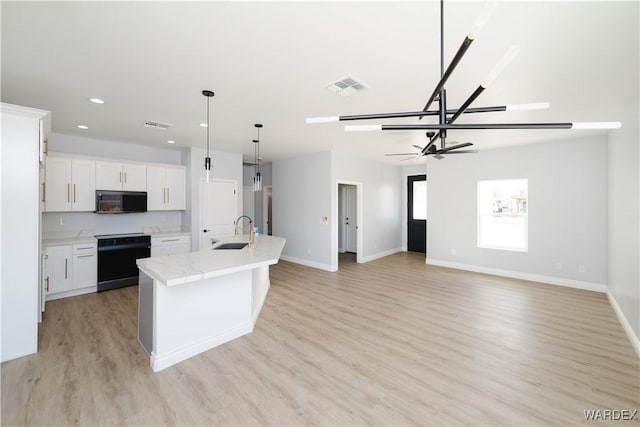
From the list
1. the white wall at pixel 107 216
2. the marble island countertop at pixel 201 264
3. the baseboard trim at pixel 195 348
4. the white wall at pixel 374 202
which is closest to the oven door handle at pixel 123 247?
the white wall at pixel 107 216

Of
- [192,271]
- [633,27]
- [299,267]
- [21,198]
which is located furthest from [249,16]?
[299,267]

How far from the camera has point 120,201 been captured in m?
4.85

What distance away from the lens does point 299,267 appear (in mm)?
6293

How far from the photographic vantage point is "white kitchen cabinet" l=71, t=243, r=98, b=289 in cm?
425

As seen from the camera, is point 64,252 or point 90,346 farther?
point 64,252

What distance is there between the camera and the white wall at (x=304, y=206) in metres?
6.03

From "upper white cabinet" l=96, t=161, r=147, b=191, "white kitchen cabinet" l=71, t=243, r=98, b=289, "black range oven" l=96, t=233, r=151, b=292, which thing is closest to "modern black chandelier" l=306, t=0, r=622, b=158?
"black range oven" l=96, t=233, r=151, b=292

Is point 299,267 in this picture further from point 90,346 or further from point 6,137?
point 6,137

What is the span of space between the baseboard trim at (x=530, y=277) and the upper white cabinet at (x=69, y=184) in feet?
23.4

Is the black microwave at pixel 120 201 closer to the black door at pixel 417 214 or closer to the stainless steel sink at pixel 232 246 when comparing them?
the stainless steel sink at pixel 232 246

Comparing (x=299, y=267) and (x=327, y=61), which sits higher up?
(x=327, y=61)

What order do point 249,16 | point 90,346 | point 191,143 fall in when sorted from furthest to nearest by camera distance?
point 191,143, point 90,346, point 249,16

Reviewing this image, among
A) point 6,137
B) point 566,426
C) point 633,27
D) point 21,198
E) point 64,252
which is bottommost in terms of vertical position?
point 566,426

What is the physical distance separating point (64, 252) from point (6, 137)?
2347mm
